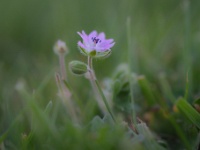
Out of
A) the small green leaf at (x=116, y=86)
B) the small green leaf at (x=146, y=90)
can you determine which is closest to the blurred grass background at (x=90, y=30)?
the small green leaf at (x=146, y=90)

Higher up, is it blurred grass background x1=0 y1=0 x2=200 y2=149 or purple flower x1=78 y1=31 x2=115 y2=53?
blurred grass background x1=0 y1=0 x2=200 y2=149

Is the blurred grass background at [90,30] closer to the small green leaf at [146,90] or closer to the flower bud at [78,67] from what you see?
the small green leaf at [146,90]

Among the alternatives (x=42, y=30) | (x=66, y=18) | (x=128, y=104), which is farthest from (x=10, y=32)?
(x=128, y=104)

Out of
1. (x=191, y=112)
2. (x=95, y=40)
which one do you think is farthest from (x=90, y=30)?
(x=191, y=112)

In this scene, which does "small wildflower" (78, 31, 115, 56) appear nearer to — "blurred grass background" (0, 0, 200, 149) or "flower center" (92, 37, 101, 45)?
"flower center" (92, 37, 101, 45)

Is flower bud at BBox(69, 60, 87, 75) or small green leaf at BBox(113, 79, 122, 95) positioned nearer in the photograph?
flower bud at BBox(69, 60, 87, 75)

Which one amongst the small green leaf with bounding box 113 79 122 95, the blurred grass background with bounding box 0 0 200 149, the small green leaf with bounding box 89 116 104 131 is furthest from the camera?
the blurred grass background with bounding box 0 0 200 149

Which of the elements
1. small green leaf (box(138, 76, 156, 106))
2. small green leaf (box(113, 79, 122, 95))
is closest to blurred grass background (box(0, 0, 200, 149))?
small green leaf (box(138, 76, 156, 106))

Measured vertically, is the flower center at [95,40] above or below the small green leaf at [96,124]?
above
